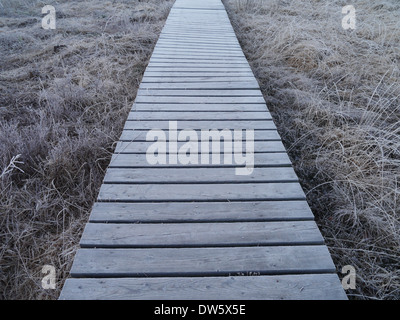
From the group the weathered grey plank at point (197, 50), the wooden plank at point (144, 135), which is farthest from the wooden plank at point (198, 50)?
the wooden plank at point (144, 135)

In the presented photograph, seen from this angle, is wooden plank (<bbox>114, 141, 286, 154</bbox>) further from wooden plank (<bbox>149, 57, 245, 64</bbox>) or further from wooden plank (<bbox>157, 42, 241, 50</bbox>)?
wooden plank (<bbox>157, 42, 241, 50</bbox>)

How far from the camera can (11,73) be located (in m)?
3.85

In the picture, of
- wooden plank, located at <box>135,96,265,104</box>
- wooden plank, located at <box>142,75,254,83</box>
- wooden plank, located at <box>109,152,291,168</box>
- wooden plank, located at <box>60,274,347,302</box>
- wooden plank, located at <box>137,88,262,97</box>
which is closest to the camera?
wooden plank, located at <box>60,274,347,302</box>

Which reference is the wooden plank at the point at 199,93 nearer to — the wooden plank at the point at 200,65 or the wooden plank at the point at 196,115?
the wooden plank at the point at 196,115

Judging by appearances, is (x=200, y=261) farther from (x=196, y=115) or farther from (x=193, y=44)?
(x=193, y=44)

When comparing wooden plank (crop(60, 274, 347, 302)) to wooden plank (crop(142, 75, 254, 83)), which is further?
wooden plank (crop(142, 75, 254, 83))

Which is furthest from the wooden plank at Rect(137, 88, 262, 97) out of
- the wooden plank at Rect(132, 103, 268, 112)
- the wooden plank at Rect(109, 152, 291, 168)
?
the wooden plank at Rect(109, 152, 291, 168)

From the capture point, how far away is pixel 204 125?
238cm

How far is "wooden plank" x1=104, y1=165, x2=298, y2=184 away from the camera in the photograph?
6.12 feet

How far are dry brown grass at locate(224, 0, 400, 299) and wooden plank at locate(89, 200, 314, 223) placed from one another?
0.35 meters

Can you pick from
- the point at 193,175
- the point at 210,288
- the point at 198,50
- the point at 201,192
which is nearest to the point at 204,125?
the point at 193,175
